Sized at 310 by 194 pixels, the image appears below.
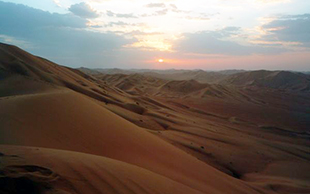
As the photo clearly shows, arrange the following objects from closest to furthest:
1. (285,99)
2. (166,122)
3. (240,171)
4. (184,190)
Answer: (184,190), (240,171), (166,122), (285,99)

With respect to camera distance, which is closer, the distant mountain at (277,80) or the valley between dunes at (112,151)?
the valley between dunes at (112,151)

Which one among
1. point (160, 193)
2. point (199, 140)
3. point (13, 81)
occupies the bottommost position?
point (199, 140)

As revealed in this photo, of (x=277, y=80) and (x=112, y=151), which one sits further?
(x=277, y=80)

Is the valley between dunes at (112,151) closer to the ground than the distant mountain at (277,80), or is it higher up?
closer to the ground

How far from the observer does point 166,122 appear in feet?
37.2

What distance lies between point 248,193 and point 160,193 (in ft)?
9.73

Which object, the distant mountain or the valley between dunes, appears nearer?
the valley between dunes

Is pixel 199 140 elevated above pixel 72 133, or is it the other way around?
pixel 72 133

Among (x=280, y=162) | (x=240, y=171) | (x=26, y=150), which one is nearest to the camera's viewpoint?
(x=26, y=150)

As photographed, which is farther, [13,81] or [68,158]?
[13,81]

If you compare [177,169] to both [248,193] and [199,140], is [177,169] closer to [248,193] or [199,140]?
[248,193]

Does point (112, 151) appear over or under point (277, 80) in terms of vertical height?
under

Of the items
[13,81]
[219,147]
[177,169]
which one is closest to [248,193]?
[177,169]

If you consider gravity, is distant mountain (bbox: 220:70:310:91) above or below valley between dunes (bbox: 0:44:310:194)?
above
